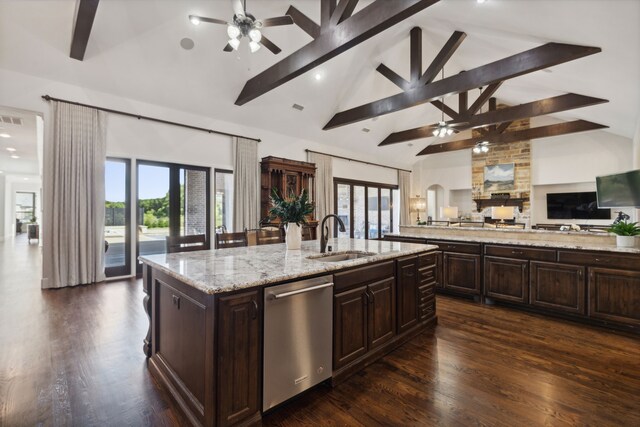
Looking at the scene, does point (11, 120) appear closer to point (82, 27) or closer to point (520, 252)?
point (82, 27)

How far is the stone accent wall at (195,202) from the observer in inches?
224

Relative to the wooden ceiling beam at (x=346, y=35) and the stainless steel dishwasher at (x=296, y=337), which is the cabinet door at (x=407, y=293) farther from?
the wooden ceiling beam at (x=346, y=35)

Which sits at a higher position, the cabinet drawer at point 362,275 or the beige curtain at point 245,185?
the beige curtain at point 245,185

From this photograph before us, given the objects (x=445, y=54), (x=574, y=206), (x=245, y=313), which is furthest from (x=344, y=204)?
(x=245, y=313)

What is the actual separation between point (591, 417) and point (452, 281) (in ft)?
8.15

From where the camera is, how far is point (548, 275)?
3475mm

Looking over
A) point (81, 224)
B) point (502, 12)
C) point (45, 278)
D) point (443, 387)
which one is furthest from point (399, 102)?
point (45, 278)

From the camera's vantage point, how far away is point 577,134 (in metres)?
8.09

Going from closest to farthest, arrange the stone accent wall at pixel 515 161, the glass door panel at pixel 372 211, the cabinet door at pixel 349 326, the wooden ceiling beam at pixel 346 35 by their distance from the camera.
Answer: the cabinet door at pixel 349 326 < the wooden ceiling beam at pixel 346 35 < the stone accent wall at pixel 515 161 < the glass door panel at pixel 372 211

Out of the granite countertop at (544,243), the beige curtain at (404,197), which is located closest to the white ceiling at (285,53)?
the granite countertop at (544,243)

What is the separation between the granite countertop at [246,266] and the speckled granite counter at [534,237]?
5.91ft

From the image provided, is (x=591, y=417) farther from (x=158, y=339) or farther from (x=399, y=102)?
(x=399, y=102)

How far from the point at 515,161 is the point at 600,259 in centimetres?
713

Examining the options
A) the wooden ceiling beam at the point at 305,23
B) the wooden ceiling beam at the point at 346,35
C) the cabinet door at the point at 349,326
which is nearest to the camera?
the cabinet door at the point at 349,326
